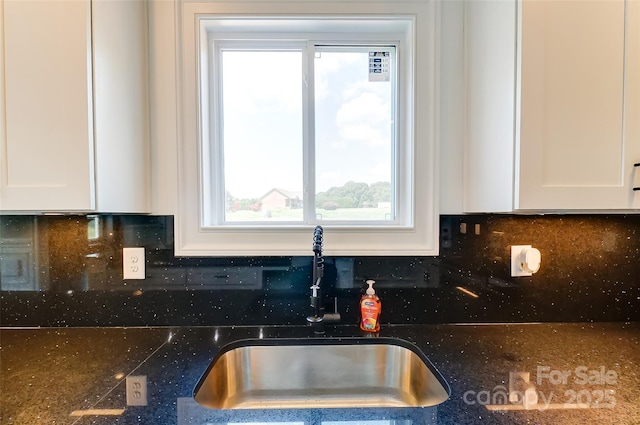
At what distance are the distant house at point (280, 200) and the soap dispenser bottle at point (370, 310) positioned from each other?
462mm

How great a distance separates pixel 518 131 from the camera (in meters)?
0.87

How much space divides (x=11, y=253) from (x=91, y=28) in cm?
90

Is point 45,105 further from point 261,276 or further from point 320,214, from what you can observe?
point 320,214

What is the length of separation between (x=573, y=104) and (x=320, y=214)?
2.93 feet

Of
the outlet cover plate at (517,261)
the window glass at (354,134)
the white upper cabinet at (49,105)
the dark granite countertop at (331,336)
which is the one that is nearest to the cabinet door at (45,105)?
the white upper cabinet at (49,105)

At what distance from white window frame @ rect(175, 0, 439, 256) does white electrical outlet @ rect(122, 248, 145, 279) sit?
14cm

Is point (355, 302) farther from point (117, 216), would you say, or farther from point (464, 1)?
point (464, 1)

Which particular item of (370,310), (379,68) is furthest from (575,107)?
(370,310)

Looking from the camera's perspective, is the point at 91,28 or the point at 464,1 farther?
the point at 464,1

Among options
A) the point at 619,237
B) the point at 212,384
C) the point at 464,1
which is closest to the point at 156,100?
the point at 212,384

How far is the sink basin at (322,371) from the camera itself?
3.38 feet

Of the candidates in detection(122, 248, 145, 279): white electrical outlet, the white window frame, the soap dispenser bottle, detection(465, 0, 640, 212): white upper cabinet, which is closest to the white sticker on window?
the white window frame

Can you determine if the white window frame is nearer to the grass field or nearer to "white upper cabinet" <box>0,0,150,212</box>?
the grass field

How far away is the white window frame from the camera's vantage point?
3.74ft
